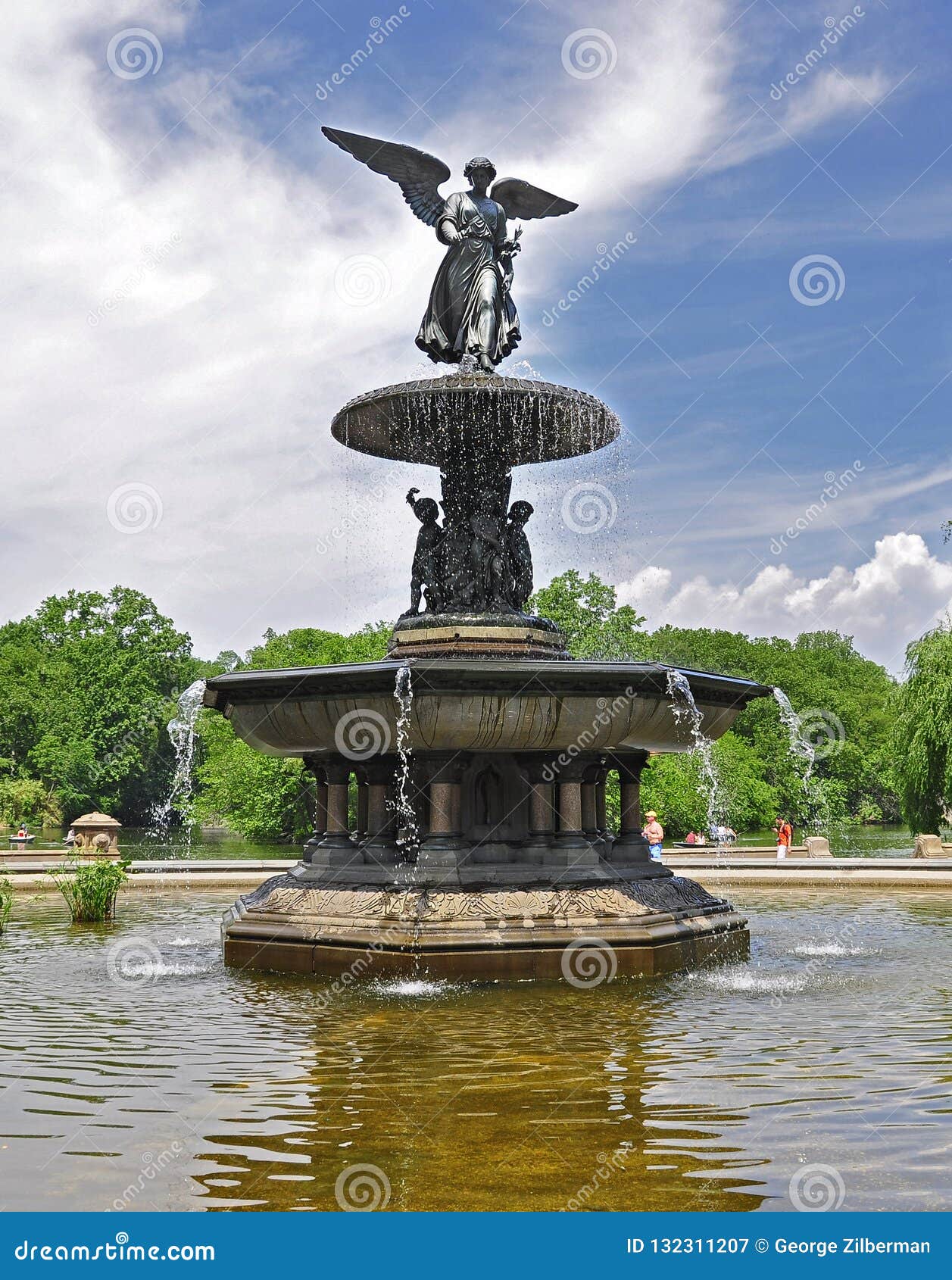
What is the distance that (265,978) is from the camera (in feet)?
29.4

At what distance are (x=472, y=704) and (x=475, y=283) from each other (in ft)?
17.0

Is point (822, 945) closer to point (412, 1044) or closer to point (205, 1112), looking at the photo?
point (412, 1044)

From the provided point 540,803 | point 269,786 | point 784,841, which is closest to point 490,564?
point 540,803

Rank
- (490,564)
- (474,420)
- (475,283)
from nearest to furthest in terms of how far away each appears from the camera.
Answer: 1. (474,420)
2. (490,564)
3. (475,283)

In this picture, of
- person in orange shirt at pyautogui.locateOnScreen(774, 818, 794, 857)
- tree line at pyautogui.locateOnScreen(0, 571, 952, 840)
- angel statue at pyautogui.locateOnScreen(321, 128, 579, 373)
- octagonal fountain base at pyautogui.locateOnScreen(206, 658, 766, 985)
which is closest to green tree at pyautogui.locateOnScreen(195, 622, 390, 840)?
tree line at pyautogui.locateOnScreen(0, 571, 952, 840)

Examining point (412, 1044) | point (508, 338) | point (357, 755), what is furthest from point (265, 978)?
point (508, 338)

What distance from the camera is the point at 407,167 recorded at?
12.2 metres

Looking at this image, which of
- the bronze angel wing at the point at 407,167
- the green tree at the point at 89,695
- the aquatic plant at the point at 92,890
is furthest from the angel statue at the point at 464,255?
the green tree at the point at 89,695

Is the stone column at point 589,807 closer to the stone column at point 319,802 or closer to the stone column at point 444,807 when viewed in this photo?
the stone column at point 444,807

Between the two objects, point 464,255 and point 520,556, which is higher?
point 464,255

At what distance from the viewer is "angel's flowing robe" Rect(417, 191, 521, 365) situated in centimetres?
1225

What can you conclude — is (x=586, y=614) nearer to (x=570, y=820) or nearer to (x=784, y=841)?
(x=784, y=841)

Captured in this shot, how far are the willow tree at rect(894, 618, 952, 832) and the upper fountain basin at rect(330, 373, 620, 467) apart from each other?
18728 millimetres

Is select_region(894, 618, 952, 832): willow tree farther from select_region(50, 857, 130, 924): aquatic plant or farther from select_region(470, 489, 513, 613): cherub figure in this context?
select_region(50, 857, 130, 924): aquatic plant
